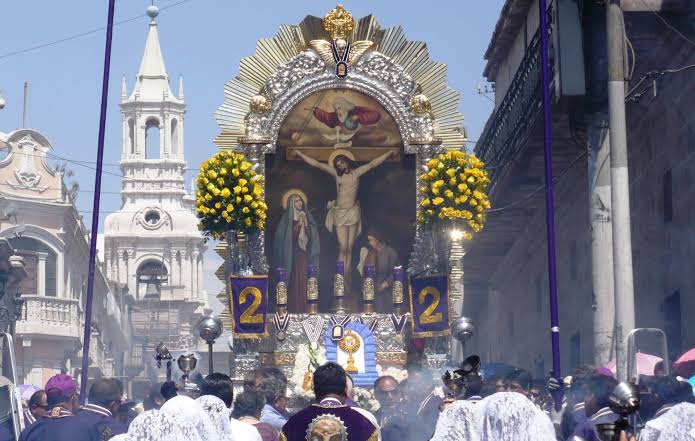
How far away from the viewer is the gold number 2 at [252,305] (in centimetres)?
2147

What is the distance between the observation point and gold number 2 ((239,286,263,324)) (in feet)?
70.4

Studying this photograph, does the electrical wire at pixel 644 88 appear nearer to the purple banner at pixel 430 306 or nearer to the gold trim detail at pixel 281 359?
the purple banner at pixel 430 306

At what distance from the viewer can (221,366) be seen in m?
69.5

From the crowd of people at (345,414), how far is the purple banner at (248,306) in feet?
19.3

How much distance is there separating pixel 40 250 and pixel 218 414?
44400 mm

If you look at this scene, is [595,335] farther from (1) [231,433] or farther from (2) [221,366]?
(2) [221,366]

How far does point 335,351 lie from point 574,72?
4.76 metres

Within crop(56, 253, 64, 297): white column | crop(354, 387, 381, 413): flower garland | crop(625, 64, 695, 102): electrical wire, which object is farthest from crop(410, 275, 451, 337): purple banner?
crop(56, 253, 64, 297): white column

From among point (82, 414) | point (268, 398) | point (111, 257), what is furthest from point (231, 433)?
point (111, 257)

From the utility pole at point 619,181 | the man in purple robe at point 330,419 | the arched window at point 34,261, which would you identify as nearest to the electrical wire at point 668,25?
the utility pole at point 619,181

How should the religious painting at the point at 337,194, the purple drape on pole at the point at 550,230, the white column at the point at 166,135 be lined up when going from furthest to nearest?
the white column at the point at 166,135, the religious painting at the point at 337,194, the purple drape on pole at the point at 550,230

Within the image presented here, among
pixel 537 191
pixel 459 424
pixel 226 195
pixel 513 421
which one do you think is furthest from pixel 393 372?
pixel 513 421

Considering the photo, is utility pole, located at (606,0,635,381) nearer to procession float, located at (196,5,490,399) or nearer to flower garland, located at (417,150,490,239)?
flower garland, located at (417,150,490,239)

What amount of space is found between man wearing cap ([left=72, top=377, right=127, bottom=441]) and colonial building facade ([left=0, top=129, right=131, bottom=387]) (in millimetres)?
36349
